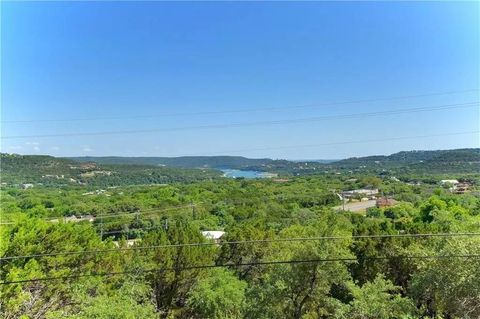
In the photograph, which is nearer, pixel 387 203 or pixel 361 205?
pixel 387 203

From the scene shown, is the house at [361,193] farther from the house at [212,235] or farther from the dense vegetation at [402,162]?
the house at [212,235]

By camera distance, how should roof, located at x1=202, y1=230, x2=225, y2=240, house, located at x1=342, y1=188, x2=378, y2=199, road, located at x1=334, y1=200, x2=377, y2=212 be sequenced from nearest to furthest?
roof, located at x1=202, y1=230, x2=225, y2=240, road, located at x1=334, y1=200, x2=377, y2=212, house, located at x1=342, y1=188, x2=378, y2=199

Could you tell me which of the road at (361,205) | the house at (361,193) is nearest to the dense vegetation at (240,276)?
the road at (361,205)

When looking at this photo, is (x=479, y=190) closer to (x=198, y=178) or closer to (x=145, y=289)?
(x=145, y=289)

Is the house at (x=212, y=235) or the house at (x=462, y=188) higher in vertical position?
the house at (x=462, y=188)

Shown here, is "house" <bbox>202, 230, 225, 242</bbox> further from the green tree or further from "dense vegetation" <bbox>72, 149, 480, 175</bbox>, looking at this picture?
"dense vegetation" <bbox>72, 149, 480, 175</bbox>

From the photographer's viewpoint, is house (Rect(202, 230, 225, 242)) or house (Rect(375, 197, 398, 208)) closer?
house (Rect(202, 230, 225, 242))

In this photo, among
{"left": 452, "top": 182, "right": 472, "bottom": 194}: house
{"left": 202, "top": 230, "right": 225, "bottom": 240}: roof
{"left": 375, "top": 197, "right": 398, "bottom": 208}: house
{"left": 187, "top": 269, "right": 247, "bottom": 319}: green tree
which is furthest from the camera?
{"left": 375, "top": 197, "right": 398, "bottom": 208}: house

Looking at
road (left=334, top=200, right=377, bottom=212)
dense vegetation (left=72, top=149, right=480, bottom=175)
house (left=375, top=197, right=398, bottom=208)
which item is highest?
dense vegetation (left=72, top=149, right=480, bottom=175)

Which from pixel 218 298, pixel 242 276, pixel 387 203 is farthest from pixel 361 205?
pixel 218 298

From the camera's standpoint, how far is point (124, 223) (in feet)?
181

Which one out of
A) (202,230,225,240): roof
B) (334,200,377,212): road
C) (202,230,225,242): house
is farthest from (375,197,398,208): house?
(202,230,225,242): house

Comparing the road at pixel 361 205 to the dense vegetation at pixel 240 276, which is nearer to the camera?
the dense vegetation at pixel 240 276

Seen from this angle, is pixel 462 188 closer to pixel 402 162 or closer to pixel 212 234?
pixel 212 234
